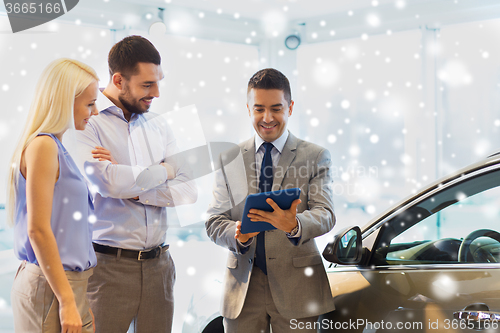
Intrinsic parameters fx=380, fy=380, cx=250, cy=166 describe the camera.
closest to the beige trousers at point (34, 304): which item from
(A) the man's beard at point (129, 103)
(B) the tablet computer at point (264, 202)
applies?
(B) the tablet computer at point (264, 202)

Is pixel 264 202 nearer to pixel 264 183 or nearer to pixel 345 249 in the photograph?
pixel 264 183

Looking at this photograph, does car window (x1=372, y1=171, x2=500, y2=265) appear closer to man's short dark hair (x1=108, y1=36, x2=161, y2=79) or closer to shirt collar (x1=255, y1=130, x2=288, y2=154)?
shirt collar (x1=255, y1=130, x2=288, y2=154)

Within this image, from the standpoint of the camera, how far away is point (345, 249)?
4.63ft

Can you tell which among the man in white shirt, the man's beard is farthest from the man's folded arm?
the man's beard

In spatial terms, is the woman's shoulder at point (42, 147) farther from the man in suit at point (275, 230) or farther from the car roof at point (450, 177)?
the car roof at point (450, 177)

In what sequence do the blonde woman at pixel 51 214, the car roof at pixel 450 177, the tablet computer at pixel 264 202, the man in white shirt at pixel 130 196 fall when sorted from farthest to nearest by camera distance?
the man in white shirt at pixel 130 196 < the car roof at pixel 450 177 < the tablet computer at pixel 264 202 < the blonde woman at pixel 51 214

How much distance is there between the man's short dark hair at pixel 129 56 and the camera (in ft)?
4.76

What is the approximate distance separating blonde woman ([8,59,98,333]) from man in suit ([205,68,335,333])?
1.51 feet

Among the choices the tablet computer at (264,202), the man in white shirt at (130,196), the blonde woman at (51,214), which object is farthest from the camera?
the man in white shirt at (130,196)

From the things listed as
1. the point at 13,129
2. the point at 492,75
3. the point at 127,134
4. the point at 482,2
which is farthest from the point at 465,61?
the point at 13,129

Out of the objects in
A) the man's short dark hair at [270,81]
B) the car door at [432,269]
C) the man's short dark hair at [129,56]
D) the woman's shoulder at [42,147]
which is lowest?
the car door at [432,269]

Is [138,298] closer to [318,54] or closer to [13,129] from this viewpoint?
[13,129]

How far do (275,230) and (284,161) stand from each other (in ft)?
0.83

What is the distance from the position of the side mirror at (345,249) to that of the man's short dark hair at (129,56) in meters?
0.99
